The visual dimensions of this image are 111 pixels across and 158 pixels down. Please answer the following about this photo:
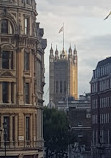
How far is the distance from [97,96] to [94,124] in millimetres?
6533

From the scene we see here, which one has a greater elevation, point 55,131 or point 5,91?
point 5,91

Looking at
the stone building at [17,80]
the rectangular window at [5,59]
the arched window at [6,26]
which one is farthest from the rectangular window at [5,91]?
the arched window at [6,26]

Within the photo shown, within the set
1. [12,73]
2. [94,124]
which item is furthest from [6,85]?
[94,124]

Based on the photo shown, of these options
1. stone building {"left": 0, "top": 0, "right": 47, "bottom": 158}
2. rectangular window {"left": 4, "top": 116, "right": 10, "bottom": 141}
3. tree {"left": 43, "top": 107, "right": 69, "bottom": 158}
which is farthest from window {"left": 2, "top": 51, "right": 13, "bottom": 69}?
tree {"left": 43, "top": 107, "right": 69, "bottom": 158}

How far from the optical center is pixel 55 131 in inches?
5172

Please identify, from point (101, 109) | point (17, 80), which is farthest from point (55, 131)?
point (17, 80)

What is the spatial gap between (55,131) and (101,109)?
88.0 ft

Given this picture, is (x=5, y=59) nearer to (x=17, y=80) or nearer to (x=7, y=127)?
(x=17, y=80)

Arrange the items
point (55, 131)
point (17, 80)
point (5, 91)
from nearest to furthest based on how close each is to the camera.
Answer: point (5, 91) → point (17, 80) → point (55, 131)

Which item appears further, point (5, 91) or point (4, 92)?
point (5, 91)

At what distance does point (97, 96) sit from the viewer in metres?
160

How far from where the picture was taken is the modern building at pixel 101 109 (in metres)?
151

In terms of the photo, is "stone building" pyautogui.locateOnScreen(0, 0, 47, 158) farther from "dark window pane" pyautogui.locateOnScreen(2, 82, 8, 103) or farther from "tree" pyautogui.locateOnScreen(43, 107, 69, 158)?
"tree" pyautogui.locateOnScreen(43, 107, 69, 158)

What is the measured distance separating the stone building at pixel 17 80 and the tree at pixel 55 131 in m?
46.2
